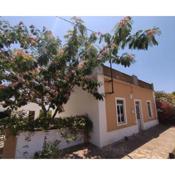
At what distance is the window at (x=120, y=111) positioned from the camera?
952 cm

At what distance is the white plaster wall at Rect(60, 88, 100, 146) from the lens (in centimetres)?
786

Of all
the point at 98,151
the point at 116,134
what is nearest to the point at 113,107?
the point at 116,134

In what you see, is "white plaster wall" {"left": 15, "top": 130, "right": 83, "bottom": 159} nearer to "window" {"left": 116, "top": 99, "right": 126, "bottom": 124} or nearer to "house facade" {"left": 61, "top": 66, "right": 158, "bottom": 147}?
"house facade" {"left": 61, "top": 66, "right": 158, "bottom": 147}

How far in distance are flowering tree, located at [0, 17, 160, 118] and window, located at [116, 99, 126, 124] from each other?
2469 millimetres

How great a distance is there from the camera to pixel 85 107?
28.3 feet

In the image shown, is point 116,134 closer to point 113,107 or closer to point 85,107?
point 113,107

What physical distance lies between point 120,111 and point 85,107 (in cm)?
253

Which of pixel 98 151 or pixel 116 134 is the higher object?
pixel 116 134

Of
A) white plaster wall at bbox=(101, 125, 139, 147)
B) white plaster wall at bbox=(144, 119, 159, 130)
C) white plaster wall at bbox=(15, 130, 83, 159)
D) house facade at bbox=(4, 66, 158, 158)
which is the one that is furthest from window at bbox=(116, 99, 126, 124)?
white plaster wall at bbox=(15, 130, 83, 159)

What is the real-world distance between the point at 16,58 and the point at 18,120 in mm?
2508
